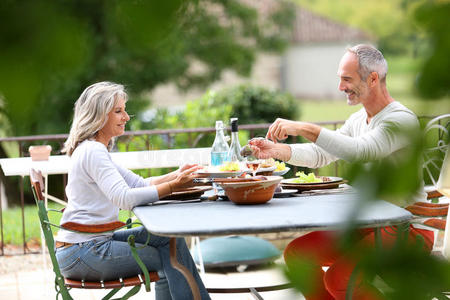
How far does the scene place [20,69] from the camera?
1.07 ft

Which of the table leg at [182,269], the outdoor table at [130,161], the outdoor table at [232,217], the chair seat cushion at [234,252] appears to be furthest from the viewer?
the chair seat cushion at [234,252]

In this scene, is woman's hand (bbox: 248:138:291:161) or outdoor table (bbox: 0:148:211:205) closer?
woman's hand (bbox: 248:138:291:161)

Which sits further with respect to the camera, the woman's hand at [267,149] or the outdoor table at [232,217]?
the woman's hand at [267,149]

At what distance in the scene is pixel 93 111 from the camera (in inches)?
102

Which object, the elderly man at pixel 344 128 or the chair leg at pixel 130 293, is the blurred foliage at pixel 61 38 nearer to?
the elderly man at pixel 344 128

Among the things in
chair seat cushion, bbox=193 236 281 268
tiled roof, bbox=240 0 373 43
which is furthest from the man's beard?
tiled roof, bbox=240 0 373 43

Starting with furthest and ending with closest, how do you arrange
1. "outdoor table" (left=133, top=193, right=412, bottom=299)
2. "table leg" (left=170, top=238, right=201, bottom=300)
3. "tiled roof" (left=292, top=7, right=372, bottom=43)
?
"tiled roof" (left=292, top=7, right=372, bottom=43) < "table leg" (left=170, top=238, right=201, bottom=300) < "outdoor table" (left=133, top=193, right=412, bottom=299)

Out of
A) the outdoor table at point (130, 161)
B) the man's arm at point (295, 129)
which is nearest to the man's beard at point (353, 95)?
the man's arm at point (295, 129)

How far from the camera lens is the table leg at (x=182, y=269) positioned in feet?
7.65

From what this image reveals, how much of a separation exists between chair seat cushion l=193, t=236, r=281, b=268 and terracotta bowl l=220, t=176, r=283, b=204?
1.87m

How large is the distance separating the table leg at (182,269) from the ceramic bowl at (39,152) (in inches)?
63.6

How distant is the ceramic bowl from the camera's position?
3.75 m

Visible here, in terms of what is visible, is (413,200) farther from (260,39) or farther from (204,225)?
(260,39)

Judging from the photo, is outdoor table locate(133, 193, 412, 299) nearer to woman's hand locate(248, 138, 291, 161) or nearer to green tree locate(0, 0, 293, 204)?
woman's hand locate(248, 138, 291, 161)
